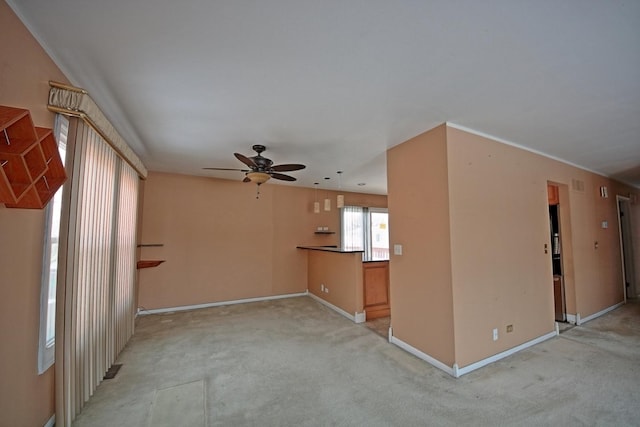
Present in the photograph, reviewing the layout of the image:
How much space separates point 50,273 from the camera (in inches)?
72.9

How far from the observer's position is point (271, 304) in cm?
513

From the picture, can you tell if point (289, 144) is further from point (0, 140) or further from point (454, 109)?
point (0, 140)

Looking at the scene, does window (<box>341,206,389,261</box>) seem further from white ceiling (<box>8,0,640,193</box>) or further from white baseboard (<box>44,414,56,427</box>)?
white baseboard (<box>44,414,56,427</box>)

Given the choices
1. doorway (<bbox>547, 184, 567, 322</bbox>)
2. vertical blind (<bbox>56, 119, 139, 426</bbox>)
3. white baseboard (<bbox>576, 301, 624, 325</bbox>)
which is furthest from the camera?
doorway (<bbox>547, 184, 567, 322</bbox>)

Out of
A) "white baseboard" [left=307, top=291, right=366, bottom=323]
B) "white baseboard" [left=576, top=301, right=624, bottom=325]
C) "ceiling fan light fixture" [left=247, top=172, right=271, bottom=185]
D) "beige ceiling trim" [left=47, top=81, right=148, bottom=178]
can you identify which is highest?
"beige ceiling trim" [left=47, top=81, right=148, bottom=178]

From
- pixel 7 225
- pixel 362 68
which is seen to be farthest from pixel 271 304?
pixel 362 68

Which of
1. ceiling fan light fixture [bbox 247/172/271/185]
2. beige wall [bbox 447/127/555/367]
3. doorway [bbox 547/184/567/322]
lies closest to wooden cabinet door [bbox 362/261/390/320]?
beige wall [bbox 447/127/555/367]

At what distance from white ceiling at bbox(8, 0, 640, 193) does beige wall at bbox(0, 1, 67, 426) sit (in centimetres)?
15

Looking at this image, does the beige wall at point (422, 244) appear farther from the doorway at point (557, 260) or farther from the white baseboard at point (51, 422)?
the white baseboard at point (51, 422)

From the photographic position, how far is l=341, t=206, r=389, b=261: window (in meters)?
6.65

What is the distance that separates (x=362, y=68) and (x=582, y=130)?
2800mm

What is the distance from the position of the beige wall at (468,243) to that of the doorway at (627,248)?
10.7 ft

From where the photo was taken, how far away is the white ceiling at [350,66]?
1388mm

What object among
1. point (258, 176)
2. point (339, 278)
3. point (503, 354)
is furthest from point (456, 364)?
point (258, 176)
